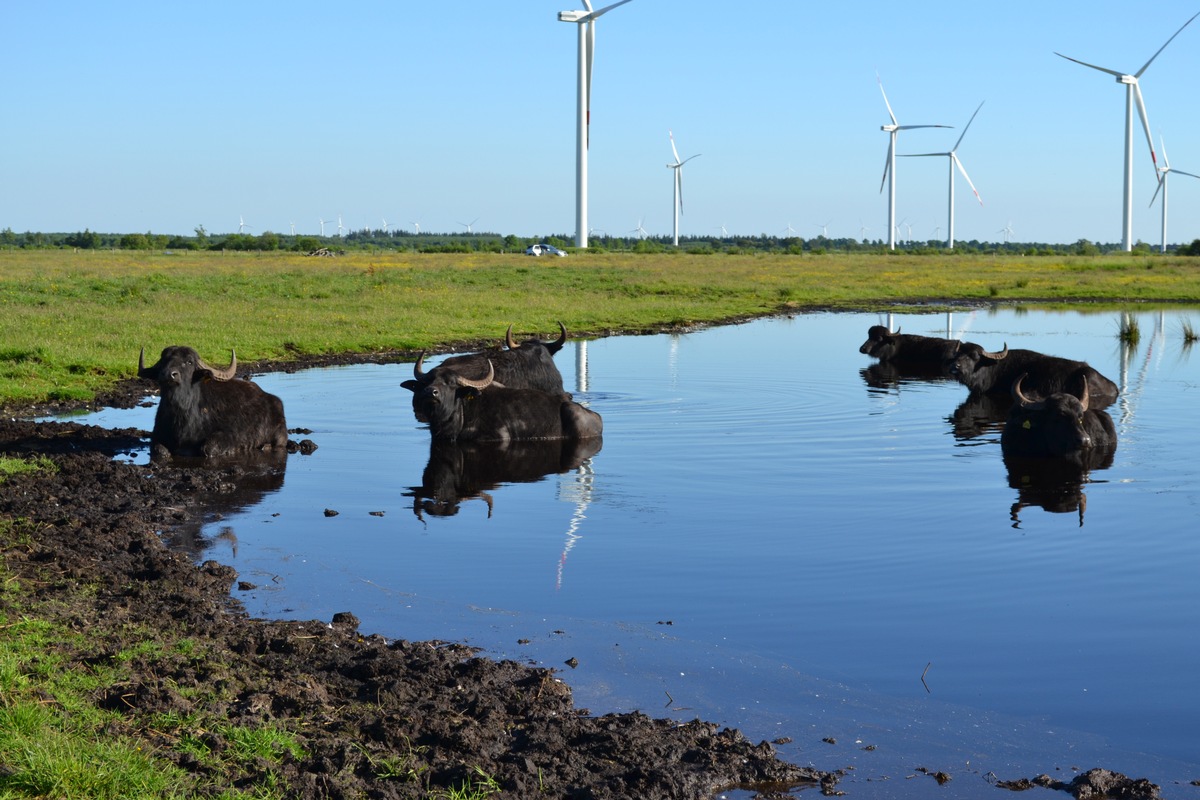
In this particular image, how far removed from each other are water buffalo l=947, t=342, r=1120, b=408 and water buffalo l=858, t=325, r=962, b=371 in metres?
3.86

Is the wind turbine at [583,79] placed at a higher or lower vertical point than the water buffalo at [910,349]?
higher

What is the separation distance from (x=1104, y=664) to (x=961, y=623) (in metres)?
0.86

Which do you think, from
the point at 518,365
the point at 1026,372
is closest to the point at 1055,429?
the point at 1026,372

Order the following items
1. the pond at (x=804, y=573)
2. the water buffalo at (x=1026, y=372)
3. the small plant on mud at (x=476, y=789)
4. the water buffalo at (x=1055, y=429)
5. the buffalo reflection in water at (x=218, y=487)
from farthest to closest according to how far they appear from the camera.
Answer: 1. the water buffalo at (x=1026, y=372)
2. the water buffalo at (x=1055, y=429)
3. the buffalo reflection in water at (x=218, y=487)
4. the pond at (x=804, y=573)
5. the small plant on mud at (x=476, y=789)

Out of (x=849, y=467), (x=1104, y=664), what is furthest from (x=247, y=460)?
(x=1104, y=664)

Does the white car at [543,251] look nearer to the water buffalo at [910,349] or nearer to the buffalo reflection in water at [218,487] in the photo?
the water buffalo at [910,349]

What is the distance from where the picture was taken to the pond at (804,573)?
5.90 metres

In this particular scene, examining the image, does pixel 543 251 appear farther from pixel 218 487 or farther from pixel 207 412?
pixel 218 487

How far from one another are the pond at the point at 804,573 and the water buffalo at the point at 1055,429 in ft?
1.05

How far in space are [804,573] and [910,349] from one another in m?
16.6

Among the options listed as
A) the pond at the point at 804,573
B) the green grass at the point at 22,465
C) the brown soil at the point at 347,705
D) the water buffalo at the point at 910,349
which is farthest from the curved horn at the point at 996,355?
the brown soil at the point at 347,705

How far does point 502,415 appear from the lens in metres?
14.3

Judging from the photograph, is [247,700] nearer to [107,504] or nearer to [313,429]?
[107,504]

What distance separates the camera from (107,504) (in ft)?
32.6
